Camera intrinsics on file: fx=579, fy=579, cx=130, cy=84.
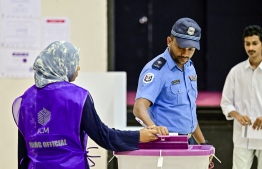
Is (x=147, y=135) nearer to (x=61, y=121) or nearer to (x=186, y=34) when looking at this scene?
(x=61, y=121)

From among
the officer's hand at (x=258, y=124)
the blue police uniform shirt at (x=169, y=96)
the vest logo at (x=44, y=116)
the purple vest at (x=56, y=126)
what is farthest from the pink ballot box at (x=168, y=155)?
the officer's hand at (x=258, y=124)

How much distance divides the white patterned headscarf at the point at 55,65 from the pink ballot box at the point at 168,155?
19.6 inches

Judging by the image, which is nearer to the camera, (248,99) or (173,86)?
(173,86)

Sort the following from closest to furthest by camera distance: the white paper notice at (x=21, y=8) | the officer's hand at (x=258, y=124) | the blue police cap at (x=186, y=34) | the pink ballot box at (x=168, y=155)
A: the pink ballot box at (x=168, y=155) → the blue police cap at (x=186, y=34) → the officer's hand at (x=258, y=124) → the white paper notice at (x=21, y=8)

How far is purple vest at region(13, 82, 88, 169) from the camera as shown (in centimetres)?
285

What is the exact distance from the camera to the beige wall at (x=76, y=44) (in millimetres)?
5141

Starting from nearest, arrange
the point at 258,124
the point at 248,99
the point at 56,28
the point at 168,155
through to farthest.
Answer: the point at 168,155, the point at 258,124, the point at 248,99, the point at 56,28

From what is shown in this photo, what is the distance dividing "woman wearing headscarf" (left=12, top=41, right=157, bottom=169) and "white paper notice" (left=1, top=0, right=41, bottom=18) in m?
2.28

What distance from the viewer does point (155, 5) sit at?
6.34 m

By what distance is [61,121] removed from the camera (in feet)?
9.35

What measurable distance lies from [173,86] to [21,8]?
85.5 inches

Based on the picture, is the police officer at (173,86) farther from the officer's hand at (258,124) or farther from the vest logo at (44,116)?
the officer's hand at (258,124)

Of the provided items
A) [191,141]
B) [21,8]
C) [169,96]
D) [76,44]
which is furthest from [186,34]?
[21,8]

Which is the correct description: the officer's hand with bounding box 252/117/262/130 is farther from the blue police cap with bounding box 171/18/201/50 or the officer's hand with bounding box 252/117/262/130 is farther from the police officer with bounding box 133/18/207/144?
the blue police cap with bounding box 171/18/201/50
